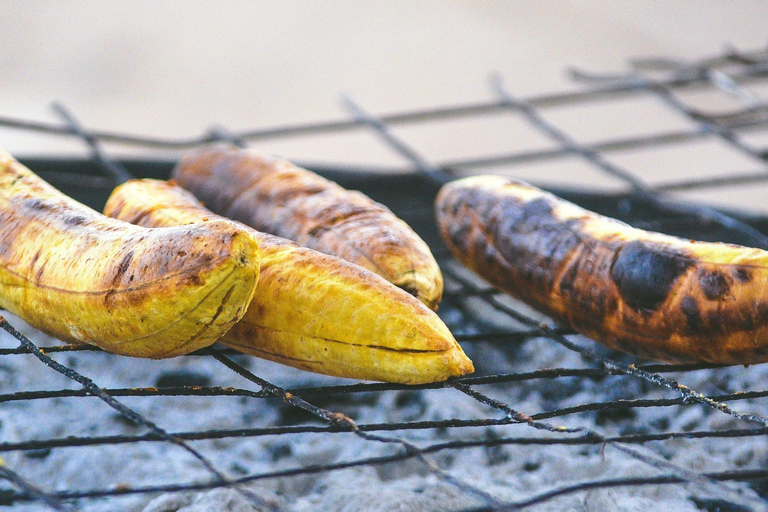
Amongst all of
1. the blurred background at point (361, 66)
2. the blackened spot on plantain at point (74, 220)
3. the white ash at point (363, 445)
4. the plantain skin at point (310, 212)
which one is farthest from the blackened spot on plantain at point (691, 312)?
the blurred background at point (361, 66)

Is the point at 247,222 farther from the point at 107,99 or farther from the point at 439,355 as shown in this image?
the point at 107,99

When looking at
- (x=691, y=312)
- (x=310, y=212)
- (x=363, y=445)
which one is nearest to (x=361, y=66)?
(x=310, y=212)

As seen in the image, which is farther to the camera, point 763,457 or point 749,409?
point 749,409

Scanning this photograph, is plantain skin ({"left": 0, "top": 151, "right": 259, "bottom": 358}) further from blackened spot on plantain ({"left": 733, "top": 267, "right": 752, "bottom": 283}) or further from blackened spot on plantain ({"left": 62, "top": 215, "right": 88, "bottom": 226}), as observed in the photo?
blackened spot on plantain ({"left": 733, "top": 267, "right": 752, "bottom": 283})

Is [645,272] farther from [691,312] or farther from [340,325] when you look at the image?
[340,325]

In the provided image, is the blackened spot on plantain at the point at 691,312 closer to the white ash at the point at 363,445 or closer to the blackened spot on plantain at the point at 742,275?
the blackened spot on plantain at the point at 742,275

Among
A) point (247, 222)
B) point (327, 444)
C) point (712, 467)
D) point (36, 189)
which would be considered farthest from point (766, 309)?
point (36, 189)

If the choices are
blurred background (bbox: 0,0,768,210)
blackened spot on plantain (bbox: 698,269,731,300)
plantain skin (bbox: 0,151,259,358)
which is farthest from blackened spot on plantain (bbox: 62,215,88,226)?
blurred background (bbox: 0,0,768,210)
